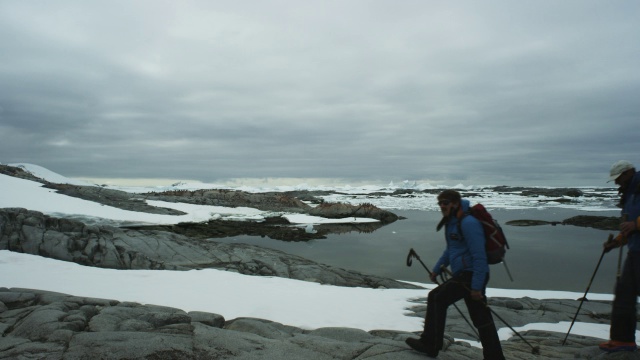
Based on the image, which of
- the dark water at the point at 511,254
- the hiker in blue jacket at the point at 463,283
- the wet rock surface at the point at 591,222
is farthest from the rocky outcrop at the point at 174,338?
the wet rock surface at the point at 591,222

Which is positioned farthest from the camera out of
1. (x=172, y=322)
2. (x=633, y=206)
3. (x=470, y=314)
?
(x=172, y=322)

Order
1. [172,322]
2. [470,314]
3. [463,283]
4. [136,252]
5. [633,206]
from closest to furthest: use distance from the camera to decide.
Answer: [463,283] < [470,314] < [633,206] < [172,322] < [136,252]

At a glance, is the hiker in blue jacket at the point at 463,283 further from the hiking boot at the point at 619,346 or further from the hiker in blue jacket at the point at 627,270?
the hiker in blue jacket at the point at 627,270

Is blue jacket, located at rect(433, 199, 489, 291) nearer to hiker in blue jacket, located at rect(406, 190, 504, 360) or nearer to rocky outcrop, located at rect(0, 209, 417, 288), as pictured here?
hiker in blue jacket, located at rect(406, 190, 504, 360)

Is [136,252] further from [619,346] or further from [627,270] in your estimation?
[627,270]

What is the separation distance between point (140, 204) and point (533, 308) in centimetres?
2094

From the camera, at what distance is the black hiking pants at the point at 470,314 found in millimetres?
4742

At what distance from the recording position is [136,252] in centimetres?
1116

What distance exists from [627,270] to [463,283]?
8.62 feet

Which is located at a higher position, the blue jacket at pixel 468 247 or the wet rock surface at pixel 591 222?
the blue jacket at pixel 468 247

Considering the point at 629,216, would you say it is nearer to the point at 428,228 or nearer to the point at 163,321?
the point at 163,321

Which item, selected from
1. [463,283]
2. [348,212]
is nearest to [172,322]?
[463,283]

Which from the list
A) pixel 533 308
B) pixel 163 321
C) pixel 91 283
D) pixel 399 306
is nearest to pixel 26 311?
pixel 163 321

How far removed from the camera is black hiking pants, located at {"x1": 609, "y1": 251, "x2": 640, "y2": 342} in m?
5.41
